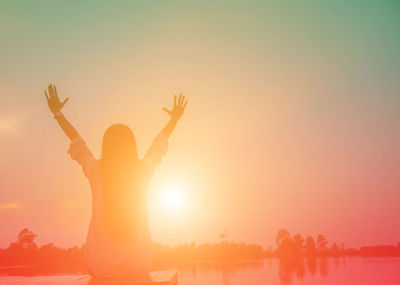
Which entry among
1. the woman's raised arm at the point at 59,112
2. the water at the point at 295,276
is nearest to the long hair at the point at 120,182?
the woman's raised arm at the point at 59,112

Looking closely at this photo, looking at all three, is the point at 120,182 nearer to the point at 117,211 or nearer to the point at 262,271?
the point at 117,211

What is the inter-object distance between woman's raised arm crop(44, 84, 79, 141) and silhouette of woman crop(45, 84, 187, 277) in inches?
17.2

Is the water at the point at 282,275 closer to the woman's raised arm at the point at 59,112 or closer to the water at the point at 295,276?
the water at the point at 295,276

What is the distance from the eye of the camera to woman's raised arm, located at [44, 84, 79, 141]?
402 centimetres

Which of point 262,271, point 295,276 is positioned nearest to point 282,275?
point 295,276

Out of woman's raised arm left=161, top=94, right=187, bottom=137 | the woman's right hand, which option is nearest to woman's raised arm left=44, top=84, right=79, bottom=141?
the woman's right hand

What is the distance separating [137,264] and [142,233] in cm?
35

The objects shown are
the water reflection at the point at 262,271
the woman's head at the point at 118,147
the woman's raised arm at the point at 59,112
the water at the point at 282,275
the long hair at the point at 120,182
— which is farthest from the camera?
the water reflection at the point at 262,271

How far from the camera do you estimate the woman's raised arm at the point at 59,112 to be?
402 centimetres

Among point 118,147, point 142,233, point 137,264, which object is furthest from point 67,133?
point 137,264

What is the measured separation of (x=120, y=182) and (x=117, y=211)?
316 millimetres

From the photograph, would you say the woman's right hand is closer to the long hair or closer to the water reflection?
the long hair

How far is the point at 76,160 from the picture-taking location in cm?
382

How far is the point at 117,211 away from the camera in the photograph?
3281 mm
